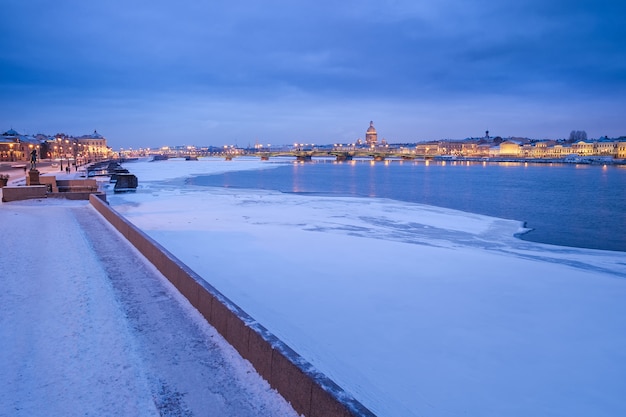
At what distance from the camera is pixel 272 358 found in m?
4.57

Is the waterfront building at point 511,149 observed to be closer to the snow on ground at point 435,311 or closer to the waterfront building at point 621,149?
the waterfront building at point 621,149

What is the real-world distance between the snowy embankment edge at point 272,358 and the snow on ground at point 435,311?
921mm

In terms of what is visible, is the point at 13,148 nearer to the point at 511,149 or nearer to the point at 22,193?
the point at 22,193

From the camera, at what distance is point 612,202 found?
1362 inches

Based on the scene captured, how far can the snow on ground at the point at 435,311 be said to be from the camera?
5160mm

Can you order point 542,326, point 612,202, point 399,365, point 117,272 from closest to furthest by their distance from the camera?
1. point 399,365
2. point 542,326
3. point 117,272
4. point 612,202

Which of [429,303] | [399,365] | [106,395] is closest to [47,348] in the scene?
[106,395]

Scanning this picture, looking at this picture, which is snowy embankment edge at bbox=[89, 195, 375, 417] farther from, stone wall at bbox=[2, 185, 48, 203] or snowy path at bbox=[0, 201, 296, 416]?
stone wall at bbox=[2, 185, 48, 203]

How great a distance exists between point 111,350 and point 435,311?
501cm

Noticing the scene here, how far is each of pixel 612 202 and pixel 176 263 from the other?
36945 mm

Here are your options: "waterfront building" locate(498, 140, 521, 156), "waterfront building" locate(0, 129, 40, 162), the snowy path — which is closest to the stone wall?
the snowy path

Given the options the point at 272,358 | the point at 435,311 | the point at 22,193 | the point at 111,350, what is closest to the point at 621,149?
the point at 22,193

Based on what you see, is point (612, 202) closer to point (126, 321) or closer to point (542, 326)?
point (542, 326)

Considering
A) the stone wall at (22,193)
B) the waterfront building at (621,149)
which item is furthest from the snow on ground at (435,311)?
the waterfront building at (621,149)
